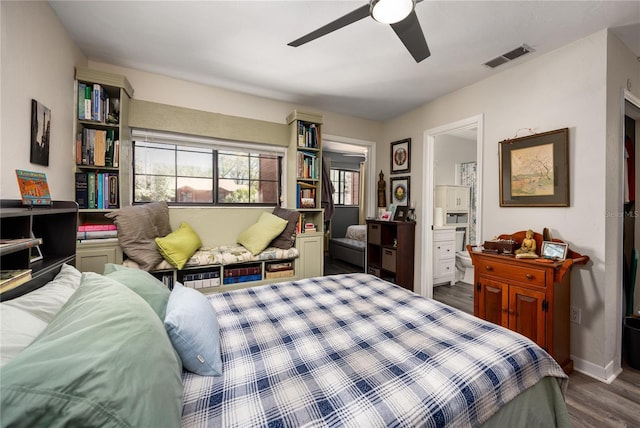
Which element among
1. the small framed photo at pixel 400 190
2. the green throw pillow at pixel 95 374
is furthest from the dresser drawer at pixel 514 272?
the green throw pillow at pixel 95 374

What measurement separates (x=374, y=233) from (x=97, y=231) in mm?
3226

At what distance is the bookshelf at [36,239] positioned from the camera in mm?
974

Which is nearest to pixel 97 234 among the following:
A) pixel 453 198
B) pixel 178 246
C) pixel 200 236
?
pixel 178 246

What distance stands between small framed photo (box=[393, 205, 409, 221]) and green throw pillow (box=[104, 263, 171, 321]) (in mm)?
3032

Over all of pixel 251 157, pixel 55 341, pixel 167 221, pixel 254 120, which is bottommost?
pixel 55 341

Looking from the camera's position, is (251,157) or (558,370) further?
(251,157)

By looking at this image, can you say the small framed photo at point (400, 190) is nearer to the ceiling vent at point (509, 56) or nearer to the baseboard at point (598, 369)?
the ceiling vent at point (509, 56)

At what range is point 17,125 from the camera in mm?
1460

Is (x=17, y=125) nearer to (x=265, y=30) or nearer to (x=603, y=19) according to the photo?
(x=265, y=30)

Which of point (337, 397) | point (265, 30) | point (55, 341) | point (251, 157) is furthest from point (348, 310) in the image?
point (251, 157)

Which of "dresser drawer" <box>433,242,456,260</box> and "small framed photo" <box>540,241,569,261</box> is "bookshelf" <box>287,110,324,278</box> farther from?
"small framed photo" <box>540,241,569,261</box>

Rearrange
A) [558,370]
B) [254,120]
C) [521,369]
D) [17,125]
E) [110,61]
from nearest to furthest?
[521,369] → [558,370] → [17,125] → [110,61] → [254,120]

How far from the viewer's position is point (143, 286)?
1.17 metres

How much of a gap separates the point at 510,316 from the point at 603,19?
91.1 inches
